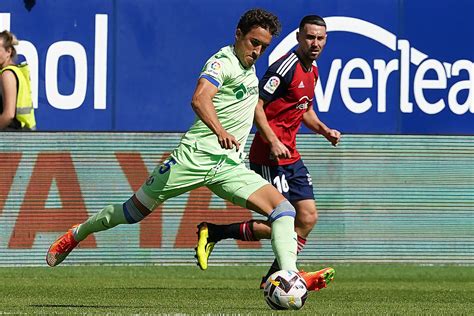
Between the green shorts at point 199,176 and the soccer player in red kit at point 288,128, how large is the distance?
4.86 feet

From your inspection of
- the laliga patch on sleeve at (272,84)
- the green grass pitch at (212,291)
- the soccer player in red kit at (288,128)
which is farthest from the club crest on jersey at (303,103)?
the green grass pitch at (212,291)

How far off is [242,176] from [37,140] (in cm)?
483

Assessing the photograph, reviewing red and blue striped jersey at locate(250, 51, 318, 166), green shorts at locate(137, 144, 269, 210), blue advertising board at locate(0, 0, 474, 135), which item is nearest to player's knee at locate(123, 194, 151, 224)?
green shorts at locate(137, 144, 269, 210)

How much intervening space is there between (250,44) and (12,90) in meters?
4.25

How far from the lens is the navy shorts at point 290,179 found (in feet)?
36.6

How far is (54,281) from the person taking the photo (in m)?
12.1

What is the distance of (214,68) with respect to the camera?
919 centimetres

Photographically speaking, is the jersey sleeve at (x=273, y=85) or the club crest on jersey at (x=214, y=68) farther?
the jersey sleeve at (x=273, y=85)

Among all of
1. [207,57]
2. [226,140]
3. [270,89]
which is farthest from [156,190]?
[207,57]

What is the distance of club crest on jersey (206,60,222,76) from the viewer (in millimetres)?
9172

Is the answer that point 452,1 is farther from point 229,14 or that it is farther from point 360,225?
point 360,225

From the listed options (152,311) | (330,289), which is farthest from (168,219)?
(152,311)

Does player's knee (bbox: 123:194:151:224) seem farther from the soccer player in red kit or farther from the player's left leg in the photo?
the soccer player in red kit

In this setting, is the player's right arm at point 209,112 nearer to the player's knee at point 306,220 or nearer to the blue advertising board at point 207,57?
the player's knee at point 306,220
